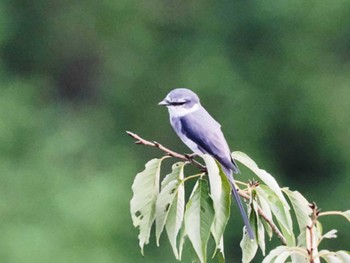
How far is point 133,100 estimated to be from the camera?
9188mm

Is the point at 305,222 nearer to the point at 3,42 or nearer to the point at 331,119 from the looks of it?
the point at 331,119

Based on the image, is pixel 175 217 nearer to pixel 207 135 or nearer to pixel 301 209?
pixel 301 209

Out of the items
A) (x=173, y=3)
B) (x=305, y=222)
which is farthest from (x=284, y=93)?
(x=305, y=222)

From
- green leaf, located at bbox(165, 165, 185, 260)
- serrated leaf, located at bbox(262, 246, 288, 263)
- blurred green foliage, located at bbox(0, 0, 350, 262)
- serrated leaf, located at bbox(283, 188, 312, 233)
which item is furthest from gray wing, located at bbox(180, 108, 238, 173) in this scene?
blurred green foliage, located at bbox(0, 0, 350, 262)

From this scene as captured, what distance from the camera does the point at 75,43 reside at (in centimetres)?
998

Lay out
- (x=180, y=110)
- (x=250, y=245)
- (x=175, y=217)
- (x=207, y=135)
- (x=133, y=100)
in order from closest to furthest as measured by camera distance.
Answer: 1. (x=175, y=217)
2. (x=250, y=245)
3. (x=207, y=135)
4. (x=180, y=110)
5. (x=133, y=100)

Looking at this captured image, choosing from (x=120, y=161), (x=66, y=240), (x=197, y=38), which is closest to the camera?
(x=66, y=240)

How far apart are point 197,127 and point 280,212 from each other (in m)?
0.61

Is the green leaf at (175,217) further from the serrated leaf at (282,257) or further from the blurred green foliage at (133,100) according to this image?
the blurred green foliage at (133,100)

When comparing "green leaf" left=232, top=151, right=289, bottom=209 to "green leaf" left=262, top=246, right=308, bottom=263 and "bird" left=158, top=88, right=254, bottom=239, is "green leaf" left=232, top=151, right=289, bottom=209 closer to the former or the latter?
"green leaf" left=262, top=246, right=308, bottom=263

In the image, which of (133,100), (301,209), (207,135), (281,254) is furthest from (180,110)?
(133,100)

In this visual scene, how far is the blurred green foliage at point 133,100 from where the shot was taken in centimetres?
824

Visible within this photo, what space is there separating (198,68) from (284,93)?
63cm

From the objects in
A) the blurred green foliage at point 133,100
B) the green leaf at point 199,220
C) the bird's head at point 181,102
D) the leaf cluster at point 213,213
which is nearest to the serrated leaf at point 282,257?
the leaf cluster at point 213,213
